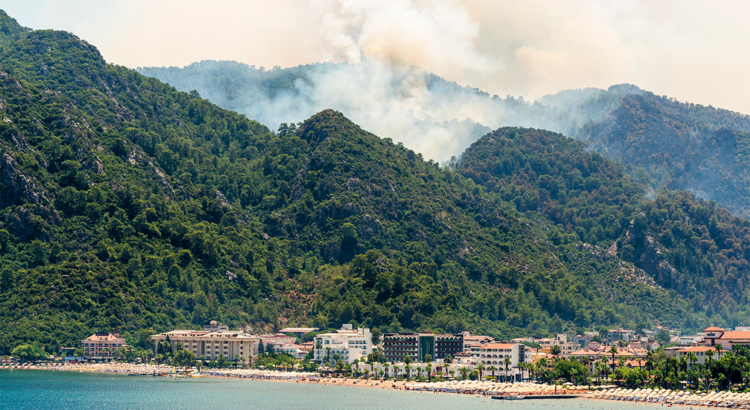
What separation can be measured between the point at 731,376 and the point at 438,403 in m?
50.5

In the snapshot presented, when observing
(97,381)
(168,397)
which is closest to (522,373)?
(168,397)

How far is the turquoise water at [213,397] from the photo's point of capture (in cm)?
15125

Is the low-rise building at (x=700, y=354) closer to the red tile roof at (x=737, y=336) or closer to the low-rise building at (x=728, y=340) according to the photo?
the low-rise building at (x=728, y=340)

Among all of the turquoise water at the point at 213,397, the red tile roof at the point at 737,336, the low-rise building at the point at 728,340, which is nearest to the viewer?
the turquoise water at the point at 213,397

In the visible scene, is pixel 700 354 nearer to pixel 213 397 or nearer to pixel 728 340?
pixel 728 340

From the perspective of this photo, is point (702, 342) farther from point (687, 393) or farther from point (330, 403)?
point (330, 403)

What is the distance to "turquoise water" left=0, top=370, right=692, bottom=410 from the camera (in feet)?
496

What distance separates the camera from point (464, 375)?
199625mm

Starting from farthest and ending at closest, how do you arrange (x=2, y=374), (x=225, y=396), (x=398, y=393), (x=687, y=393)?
(x=2, y=374), (x=398, y=393), (x=225, y=396), (x=687, y=393)

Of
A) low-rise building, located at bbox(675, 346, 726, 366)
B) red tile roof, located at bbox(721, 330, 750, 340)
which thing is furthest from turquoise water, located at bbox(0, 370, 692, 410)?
red tile roof, located at bbox(721, 330, 750, 340)

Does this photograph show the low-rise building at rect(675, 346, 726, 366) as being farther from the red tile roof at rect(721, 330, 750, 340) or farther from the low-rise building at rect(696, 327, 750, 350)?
the red tile roof at rect(721, 330, 750, 340)

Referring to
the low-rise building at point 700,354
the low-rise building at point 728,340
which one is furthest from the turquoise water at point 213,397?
the low-rise building at point 728,340

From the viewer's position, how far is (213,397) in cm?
16588

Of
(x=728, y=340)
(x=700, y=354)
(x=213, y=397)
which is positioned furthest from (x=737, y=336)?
(x=213, y=397)
